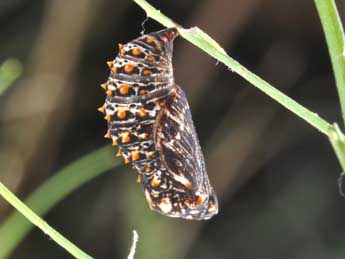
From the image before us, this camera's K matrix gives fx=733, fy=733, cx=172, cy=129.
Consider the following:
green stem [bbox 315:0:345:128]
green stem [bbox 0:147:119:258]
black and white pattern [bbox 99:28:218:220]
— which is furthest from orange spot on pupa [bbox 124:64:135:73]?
green stem [bbox 0:147:119:258]

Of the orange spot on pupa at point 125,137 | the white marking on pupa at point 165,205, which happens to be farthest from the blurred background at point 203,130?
the orange spot on pupa at point 125,137

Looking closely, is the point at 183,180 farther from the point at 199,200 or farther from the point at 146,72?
the point at 146,72

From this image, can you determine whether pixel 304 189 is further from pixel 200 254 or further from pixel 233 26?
pixel 233 26

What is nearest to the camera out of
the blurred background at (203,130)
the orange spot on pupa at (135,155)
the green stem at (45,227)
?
the green stem at (45,227)

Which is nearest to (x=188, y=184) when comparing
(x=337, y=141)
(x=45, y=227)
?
(x=45, y=227)

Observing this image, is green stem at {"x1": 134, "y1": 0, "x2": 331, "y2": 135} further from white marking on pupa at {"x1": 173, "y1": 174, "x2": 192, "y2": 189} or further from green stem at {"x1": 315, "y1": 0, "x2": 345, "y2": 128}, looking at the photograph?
white marking on pupa at {"x1": 173, "y1": 174, "x2": 192, "y2": 189}

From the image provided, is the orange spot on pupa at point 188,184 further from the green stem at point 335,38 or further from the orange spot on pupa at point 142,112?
the green stem at point 335,38
